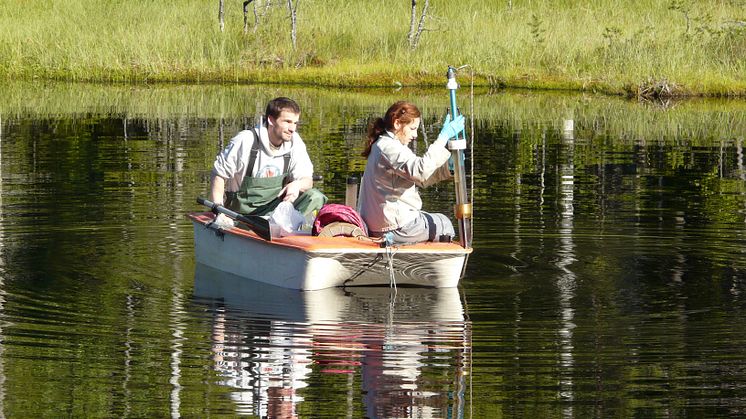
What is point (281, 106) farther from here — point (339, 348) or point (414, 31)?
point (414, 31)

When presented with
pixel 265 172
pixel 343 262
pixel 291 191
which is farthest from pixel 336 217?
pixel 265 172

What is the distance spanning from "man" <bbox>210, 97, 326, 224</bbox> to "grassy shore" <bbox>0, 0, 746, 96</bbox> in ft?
71.9

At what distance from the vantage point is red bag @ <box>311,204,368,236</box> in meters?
11.1

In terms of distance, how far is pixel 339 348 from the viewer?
928cm

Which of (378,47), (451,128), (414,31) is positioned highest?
(414,31)

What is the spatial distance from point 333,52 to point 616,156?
16.7 metres

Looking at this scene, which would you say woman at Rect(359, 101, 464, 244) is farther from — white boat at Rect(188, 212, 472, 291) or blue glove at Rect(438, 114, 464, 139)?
white boat at Rect(188, 212, 472, 291)

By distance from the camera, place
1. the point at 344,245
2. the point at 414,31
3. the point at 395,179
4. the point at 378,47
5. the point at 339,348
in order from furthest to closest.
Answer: the point at 414,31
the point at 378,47
the point at 395,179
the point at 344,245
the point at 339,348

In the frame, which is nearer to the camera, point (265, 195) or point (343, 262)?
point (343, 262)

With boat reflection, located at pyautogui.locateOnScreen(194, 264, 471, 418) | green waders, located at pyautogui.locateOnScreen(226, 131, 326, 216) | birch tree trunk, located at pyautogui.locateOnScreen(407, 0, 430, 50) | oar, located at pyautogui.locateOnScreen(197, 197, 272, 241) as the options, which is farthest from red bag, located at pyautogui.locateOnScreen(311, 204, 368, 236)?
birch tree trunk, located at pyautogui.locateOnScreen(407, 0, 430, 50)

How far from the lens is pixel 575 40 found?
1447 inches

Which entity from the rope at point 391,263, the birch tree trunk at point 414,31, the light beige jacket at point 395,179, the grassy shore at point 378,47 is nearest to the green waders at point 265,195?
the light beige jacket at point 395,179

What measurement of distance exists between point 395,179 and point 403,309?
3.49 feet

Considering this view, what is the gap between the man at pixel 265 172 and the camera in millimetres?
11820
